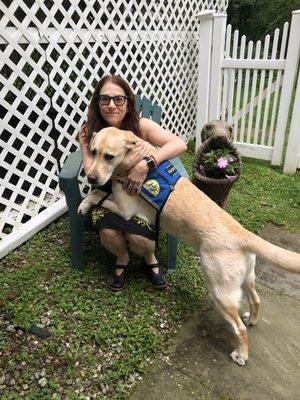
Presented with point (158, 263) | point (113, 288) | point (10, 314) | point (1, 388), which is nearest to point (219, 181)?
point (158, 263)

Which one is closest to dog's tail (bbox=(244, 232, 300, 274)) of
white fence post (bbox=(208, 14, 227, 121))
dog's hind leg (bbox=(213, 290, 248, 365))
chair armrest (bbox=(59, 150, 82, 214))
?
dog's hind leg (bbox=(213, 290, 248, 365))

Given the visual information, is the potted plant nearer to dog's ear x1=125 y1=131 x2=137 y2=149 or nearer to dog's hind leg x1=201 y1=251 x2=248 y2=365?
dog's ear x1=125 y1=131 x2=137 y2=149

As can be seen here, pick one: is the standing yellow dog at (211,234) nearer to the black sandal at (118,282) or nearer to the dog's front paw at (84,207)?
the dog's front paw at (84,207)

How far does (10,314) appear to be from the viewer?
2.43m

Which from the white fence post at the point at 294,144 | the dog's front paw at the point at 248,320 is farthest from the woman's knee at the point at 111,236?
the white fence post at the point at 294,144

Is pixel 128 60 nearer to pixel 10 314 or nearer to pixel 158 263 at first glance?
pixel 158 263

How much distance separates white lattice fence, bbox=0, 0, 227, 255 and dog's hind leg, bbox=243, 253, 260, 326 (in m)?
2.08

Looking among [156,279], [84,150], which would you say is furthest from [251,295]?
[84,150]

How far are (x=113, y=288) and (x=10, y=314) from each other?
76 cm

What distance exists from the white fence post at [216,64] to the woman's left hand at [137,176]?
10.6ft

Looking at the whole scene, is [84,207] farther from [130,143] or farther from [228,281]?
[228,281]

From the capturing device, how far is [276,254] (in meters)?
1.87

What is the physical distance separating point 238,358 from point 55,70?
115 inches

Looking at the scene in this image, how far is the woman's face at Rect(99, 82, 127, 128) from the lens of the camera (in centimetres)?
244
